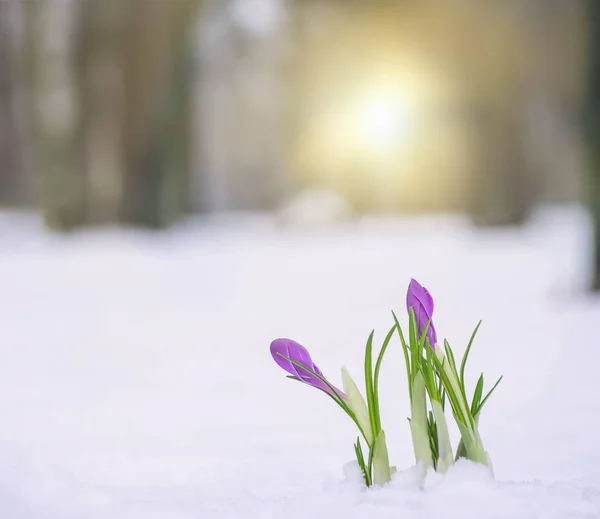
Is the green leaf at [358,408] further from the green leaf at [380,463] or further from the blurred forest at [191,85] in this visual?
the blurred forest at [191,85]

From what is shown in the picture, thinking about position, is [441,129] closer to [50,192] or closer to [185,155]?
[185,155]

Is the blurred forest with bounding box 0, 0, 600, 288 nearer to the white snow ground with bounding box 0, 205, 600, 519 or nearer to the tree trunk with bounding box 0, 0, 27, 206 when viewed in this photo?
the white snow ground with bounding box 0, 205, 600, 519

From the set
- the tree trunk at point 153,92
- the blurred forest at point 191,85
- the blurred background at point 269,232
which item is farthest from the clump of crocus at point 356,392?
the tree trunk at point 153,92

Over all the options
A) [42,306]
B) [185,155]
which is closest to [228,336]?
[42,306]

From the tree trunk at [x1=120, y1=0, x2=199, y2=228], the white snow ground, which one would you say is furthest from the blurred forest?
the white snow ground

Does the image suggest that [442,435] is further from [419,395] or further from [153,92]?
[153,92]

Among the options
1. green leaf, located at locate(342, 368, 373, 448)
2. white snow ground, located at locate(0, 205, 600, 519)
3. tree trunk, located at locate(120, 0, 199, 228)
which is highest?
tree trunk, located at locate(120, 0, 199, 228)
